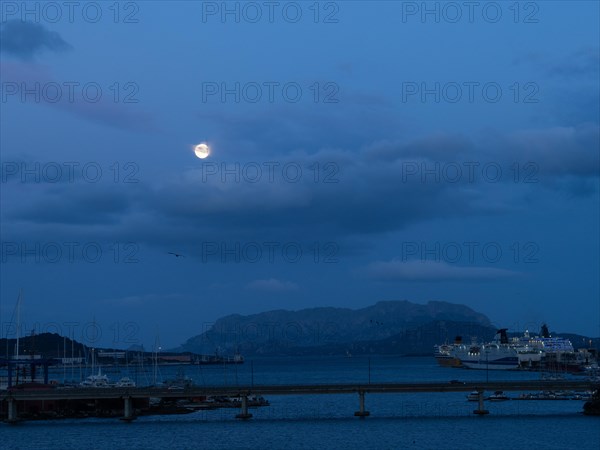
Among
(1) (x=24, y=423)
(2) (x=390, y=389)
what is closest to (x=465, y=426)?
(2) (x=390, y=389)

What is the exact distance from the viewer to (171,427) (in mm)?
72750

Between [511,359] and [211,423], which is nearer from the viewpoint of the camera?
[211,423]

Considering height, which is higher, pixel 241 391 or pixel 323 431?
pixel 241 391

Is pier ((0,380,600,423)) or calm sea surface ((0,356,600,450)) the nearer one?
calm sea surface ((0,356,600,450))

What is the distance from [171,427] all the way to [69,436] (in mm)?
8737

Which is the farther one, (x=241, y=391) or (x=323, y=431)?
(x=241, y=391)

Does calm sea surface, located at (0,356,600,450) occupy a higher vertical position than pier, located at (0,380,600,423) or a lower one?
lower

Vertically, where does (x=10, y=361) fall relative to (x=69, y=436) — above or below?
above

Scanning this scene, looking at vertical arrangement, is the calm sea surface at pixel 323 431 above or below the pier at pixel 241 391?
below

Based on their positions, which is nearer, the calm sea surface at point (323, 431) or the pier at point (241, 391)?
the calm sea surface at point (323, 431)

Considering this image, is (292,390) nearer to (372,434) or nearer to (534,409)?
(372,434)

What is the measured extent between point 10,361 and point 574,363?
140844mm

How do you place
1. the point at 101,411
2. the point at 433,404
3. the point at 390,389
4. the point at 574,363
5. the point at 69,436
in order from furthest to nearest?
the point at 574,363, the point at 433,404, the point at 101,411, the point at 390,389, the point at 69,436

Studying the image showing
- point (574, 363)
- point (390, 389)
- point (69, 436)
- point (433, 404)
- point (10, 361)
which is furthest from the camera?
point (574, 363)
